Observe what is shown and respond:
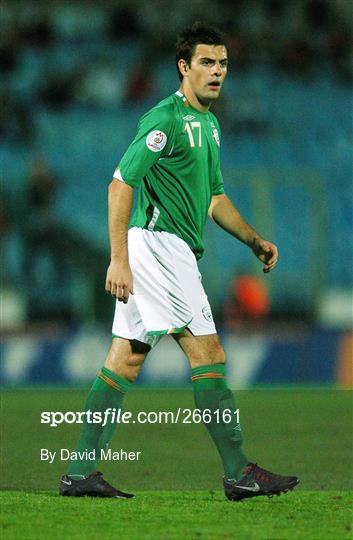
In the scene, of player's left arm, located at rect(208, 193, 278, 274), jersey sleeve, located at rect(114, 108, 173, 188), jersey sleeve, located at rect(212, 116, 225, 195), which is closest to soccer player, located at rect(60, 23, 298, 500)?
jersey sleeve, located at rect(114, 108, 173, 188)

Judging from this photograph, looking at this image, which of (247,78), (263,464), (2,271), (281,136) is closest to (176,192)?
(263,464)

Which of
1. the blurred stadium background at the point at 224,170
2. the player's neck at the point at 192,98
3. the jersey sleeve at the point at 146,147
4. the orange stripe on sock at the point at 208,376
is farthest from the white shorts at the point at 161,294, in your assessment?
the blurred stadium background at the point at 224,170

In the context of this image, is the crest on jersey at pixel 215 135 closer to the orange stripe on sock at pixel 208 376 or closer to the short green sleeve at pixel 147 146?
the short green sleeve at pixel 147 146

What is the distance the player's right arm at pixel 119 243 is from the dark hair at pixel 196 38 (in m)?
0.80

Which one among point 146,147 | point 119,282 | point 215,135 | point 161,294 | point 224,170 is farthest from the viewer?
point 224,170

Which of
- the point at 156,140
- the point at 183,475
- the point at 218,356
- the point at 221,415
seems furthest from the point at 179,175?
the point at 183,475

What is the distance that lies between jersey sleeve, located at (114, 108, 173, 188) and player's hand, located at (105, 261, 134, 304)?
0.39m

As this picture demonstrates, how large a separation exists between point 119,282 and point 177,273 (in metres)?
0.40

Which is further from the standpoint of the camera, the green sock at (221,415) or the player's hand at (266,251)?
the player's hand at (266,251)

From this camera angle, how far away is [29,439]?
889 centimetres

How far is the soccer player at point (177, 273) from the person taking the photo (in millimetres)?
5773

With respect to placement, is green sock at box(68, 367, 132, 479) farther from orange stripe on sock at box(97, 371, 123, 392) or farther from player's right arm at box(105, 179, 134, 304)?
player's right arm at box(105, 179, 134, 304)

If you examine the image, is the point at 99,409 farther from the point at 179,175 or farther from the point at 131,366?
the point at 179,175

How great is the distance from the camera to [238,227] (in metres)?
6.33
